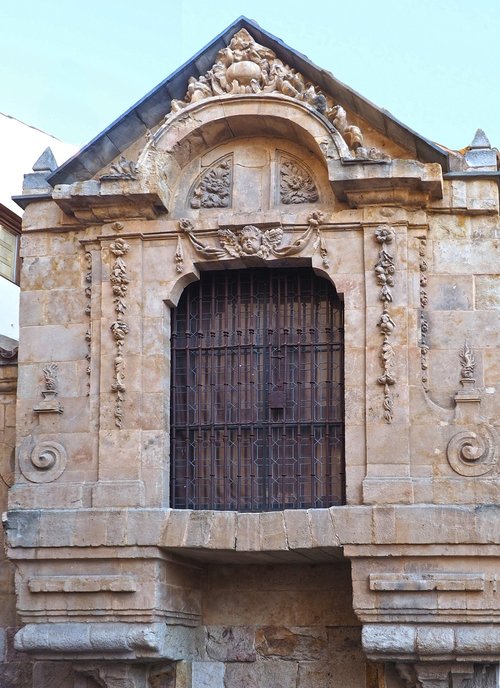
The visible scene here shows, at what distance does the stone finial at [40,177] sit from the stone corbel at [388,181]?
9.86 feet

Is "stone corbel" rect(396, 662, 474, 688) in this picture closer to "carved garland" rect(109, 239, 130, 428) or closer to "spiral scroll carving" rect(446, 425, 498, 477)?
"spiral scroll carving" rect(446, 425, 498, 477)

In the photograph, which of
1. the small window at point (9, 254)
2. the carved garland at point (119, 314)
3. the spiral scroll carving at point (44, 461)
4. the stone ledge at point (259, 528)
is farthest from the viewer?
the small window at point (9, 254)

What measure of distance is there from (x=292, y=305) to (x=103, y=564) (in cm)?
312

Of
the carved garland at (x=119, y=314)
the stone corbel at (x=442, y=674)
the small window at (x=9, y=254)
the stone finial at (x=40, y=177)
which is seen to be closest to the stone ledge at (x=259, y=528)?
the carved garland at (x=119, y=314)

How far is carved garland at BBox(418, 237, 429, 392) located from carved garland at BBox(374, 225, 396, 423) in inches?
11.0

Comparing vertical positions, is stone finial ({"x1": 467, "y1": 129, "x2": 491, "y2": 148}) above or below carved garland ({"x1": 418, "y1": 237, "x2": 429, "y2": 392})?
above

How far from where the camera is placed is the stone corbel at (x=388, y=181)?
43.3 ft

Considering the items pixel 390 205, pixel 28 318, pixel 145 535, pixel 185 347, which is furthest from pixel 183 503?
pixel 390 205

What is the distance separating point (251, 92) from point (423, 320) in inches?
110

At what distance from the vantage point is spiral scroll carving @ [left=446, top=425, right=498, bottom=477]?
12.9 metres

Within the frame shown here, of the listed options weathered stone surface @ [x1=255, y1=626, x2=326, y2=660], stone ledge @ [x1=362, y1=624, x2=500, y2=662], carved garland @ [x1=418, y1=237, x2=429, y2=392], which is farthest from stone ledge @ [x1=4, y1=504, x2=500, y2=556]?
weathered stone surface @ [x1=255, y1=626, x2=326, y2=660]

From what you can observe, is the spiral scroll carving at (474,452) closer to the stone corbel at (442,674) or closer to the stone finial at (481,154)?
the stone corbel at (442,674)

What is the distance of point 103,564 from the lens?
13344 millimetres

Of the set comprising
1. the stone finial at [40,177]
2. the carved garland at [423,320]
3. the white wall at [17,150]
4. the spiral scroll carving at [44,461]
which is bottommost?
the spiral scroll carving at [44,461]
